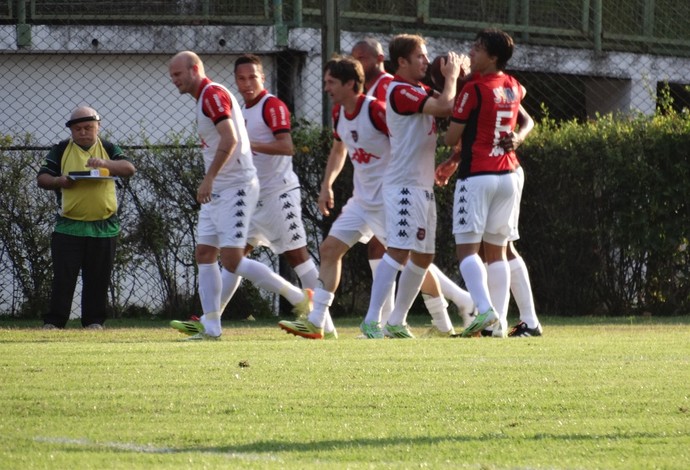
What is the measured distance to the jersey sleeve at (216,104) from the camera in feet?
33.1

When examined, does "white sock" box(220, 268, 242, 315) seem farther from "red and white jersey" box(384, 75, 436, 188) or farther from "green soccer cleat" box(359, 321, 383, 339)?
"red and white jersey" box(384, 75, 436, 188)

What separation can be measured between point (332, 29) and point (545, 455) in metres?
9.73

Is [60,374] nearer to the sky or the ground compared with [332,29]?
nearer to the ground

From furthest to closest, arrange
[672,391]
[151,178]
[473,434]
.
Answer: [151,178], [672,391], [473,434]

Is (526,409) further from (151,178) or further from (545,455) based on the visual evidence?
(151,178)

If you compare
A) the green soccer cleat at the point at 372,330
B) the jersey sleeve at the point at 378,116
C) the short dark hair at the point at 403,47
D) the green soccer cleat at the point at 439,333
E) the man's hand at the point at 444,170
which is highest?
the short dark hair at the point at 403,47

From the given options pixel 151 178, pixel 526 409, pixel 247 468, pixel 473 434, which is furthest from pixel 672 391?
pixel 151 178

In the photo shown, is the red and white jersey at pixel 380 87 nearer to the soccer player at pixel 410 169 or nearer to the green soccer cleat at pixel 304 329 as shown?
the soccer player at pixel 410 169

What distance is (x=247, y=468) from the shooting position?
4.49 meters

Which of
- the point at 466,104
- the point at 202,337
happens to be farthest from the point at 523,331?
the point at 202,337

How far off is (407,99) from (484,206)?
3.15 feet

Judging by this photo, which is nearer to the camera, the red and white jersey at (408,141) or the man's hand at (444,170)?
the red and white jersey at (408,141)

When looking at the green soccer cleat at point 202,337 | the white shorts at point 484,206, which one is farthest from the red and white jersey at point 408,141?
the green soccer cleat at point 202,337

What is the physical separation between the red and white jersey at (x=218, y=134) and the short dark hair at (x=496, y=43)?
6.13 feet
